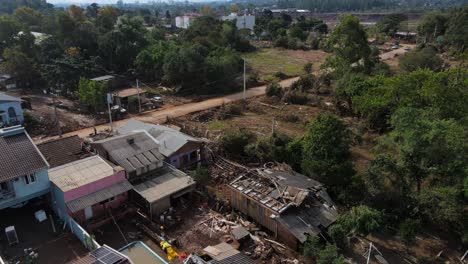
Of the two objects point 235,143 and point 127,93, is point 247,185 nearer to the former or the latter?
point 235,143

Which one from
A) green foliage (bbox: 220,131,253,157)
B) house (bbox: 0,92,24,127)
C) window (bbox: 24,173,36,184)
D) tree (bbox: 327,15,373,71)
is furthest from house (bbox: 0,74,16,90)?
tree (bbox: 327,15,373,71)

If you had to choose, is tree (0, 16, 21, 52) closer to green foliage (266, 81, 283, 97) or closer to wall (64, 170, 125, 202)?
green foliage (266, 81, 283, 97)

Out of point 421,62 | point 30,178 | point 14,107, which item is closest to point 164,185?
point 30,178

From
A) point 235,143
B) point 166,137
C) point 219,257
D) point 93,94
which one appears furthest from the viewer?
point 93,94

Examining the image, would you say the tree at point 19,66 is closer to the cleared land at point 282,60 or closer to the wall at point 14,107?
the wall at point 14,107

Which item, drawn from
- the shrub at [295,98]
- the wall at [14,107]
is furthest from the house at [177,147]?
the shrub at [295,98]

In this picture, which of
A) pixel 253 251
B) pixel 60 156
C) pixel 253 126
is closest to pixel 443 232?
pixel 253 251
